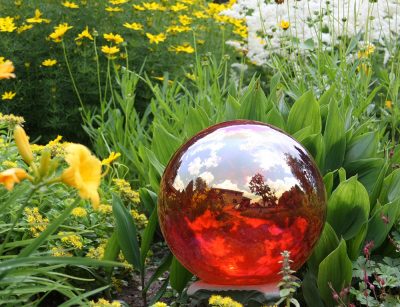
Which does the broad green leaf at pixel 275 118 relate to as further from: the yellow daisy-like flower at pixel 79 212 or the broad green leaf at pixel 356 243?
the yellow daisy-like flower at pixel 79 212

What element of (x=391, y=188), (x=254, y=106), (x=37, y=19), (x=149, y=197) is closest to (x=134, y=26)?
(x=37, y=19)

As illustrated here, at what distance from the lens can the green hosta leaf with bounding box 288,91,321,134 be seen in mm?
3178

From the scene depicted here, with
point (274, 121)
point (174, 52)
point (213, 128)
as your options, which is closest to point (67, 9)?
point (174, 52)

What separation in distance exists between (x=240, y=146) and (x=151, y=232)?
0.66 m

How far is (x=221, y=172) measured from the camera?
244cm

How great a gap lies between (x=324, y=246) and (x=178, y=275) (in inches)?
20.6

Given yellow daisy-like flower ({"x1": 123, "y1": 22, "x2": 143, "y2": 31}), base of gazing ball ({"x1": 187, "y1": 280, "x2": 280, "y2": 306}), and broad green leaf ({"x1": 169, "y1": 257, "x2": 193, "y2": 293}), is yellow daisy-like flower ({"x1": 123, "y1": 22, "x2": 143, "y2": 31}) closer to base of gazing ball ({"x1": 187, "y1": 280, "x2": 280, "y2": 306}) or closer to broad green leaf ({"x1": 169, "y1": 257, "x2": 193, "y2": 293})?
broad green leaf ({"x1": 169, "y1": 257, "x2": 193, "y2": 293})

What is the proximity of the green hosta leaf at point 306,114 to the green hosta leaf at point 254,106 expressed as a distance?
12 centimetres

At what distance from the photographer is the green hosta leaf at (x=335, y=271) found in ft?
8.46

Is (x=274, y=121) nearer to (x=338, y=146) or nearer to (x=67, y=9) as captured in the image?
(x=338, y=146)

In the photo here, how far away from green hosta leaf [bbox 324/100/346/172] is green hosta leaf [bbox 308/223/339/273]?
0.47 meters

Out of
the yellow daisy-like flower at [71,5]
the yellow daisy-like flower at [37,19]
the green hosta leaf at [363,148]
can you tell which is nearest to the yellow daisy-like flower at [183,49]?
the yellow daisy-like flower at [71,5]

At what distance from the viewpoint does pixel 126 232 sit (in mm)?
2891

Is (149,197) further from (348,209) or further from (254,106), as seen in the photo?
(348,209)
